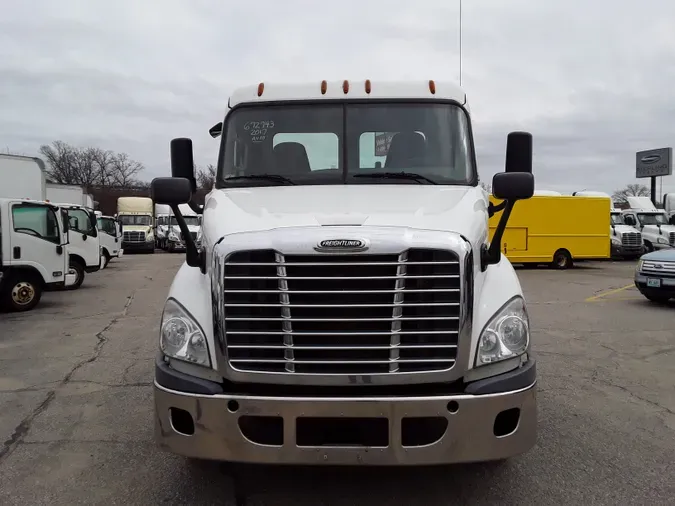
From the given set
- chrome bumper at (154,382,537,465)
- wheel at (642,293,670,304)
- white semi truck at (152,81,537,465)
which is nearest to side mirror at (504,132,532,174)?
white semi truck at (152,81,537,465)

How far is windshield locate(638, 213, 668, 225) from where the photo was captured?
28547 mm

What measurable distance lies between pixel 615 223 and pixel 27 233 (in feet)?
81.5

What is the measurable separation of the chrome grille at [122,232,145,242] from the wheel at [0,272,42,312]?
2246cm

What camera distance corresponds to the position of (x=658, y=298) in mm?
11805

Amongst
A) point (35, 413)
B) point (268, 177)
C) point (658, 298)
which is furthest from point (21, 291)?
point (658, 298)

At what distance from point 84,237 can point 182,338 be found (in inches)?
537

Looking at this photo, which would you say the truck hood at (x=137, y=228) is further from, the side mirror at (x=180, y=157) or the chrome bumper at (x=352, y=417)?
the chrome bumper at (x=352, y=417)

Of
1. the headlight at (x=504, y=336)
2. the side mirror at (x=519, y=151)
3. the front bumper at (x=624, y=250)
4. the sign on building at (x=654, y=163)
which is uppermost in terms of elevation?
the sign on building at (x=654, y=163)

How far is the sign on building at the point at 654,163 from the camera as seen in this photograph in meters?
49.0

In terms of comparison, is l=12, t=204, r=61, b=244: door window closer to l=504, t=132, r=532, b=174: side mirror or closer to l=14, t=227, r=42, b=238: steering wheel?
l=14, t=227, r=42, b=238: steering wheel

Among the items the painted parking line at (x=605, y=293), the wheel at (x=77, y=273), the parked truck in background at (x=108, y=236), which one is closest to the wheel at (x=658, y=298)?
the painted parking line at (x=605, y=293)

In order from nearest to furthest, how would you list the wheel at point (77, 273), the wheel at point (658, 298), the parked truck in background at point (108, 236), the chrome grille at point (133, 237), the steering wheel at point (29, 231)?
the wheel at point (658, 298) < the steering wheel at point (29, 231) < the wheel at point (77, 273) < the parked truck in background at point (108, 236) < the chrome grille at point (133, 237)

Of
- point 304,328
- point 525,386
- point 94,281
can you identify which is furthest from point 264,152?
point 94,281

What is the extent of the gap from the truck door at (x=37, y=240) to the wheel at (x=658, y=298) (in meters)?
11.8
